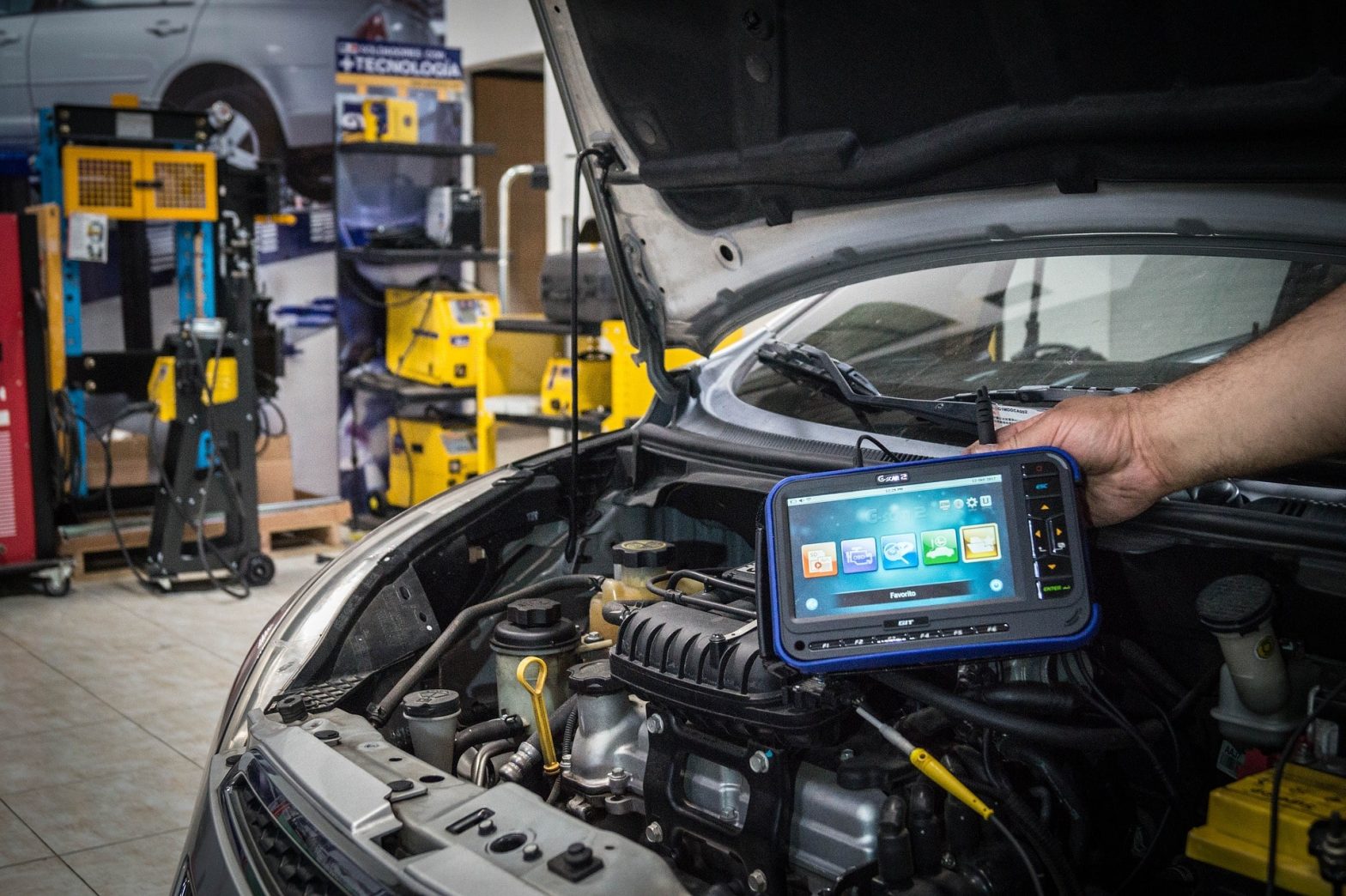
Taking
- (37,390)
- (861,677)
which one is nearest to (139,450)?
(37,390)

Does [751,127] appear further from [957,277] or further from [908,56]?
[957,277]

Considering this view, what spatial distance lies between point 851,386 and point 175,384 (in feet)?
13.2

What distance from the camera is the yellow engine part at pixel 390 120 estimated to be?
636 cm

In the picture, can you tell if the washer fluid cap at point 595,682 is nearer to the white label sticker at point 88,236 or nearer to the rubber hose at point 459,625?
the rubber hose at point 459,625

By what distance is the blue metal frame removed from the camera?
5.30m

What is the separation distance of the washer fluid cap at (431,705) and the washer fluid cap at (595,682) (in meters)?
0.18

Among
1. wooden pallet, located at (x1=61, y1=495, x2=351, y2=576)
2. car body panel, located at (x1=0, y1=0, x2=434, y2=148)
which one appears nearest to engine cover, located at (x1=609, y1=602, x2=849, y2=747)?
wooden pallet, located at (x1=61, y1=495, x2=351, y2=576)

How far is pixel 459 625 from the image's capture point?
186cm

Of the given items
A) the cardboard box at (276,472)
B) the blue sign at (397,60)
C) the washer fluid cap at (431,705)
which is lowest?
the cardboard box at (276,472)

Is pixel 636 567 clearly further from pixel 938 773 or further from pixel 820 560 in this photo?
pixel 938 773

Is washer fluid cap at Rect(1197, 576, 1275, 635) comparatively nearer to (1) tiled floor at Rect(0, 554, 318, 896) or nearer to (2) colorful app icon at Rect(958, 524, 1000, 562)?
(2) colorful app icon at Rect(958, 524, 1000, 562)

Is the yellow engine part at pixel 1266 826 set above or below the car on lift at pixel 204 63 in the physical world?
below

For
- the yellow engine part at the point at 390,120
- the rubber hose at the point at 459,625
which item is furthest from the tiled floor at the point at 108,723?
the yellow engine part at the point at 390,120

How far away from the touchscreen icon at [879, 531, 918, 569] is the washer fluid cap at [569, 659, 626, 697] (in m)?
0.40
